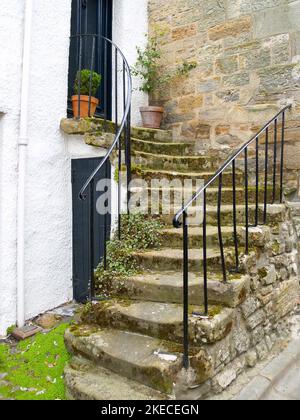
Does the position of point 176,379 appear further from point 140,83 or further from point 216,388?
point 140,83

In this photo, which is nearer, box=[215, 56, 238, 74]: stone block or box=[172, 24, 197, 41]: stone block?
box=[215, 56, 238, 74]: stone block

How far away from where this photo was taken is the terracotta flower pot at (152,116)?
199 inches

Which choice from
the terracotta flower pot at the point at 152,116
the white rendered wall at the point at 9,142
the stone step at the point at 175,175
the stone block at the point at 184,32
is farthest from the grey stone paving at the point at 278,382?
the stone block at the point at 184,32

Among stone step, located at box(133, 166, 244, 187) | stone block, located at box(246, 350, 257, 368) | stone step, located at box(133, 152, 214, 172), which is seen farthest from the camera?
stone step, located at box(133, 152, 214, 172)

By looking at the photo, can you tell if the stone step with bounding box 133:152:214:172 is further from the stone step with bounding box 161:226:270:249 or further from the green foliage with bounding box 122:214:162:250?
the stone step with bounding box 161:226:270:249

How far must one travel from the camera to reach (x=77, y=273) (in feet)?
13.7

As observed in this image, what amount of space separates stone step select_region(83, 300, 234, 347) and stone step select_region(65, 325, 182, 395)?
0.18 ft

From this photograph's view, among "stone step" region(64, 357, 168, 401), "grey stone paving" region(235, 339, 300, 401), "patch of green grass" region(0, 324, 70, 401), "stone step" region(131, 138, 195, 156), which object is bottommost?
"patch of green grass" region(0, 324, 70, 401)

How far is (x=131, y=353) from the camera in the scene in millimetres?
2320

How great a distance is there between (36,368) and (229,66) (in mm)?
4217

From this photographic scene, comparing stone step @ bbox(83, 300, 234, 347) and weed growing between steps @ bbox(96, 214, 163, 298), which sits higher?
weed growing between steps @ bbox(96, 214, 163, 298)

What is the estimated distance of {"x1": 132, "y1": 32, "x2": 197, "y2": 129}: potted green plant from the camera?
16.6 feet

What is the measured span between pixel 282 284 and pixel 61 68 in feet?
11.1

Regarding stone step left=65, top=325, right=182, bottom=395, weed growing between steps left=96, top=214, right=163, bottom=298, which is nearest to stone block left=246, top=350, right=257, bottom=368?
stone step left=65, top=325, right=182, bottom=395
